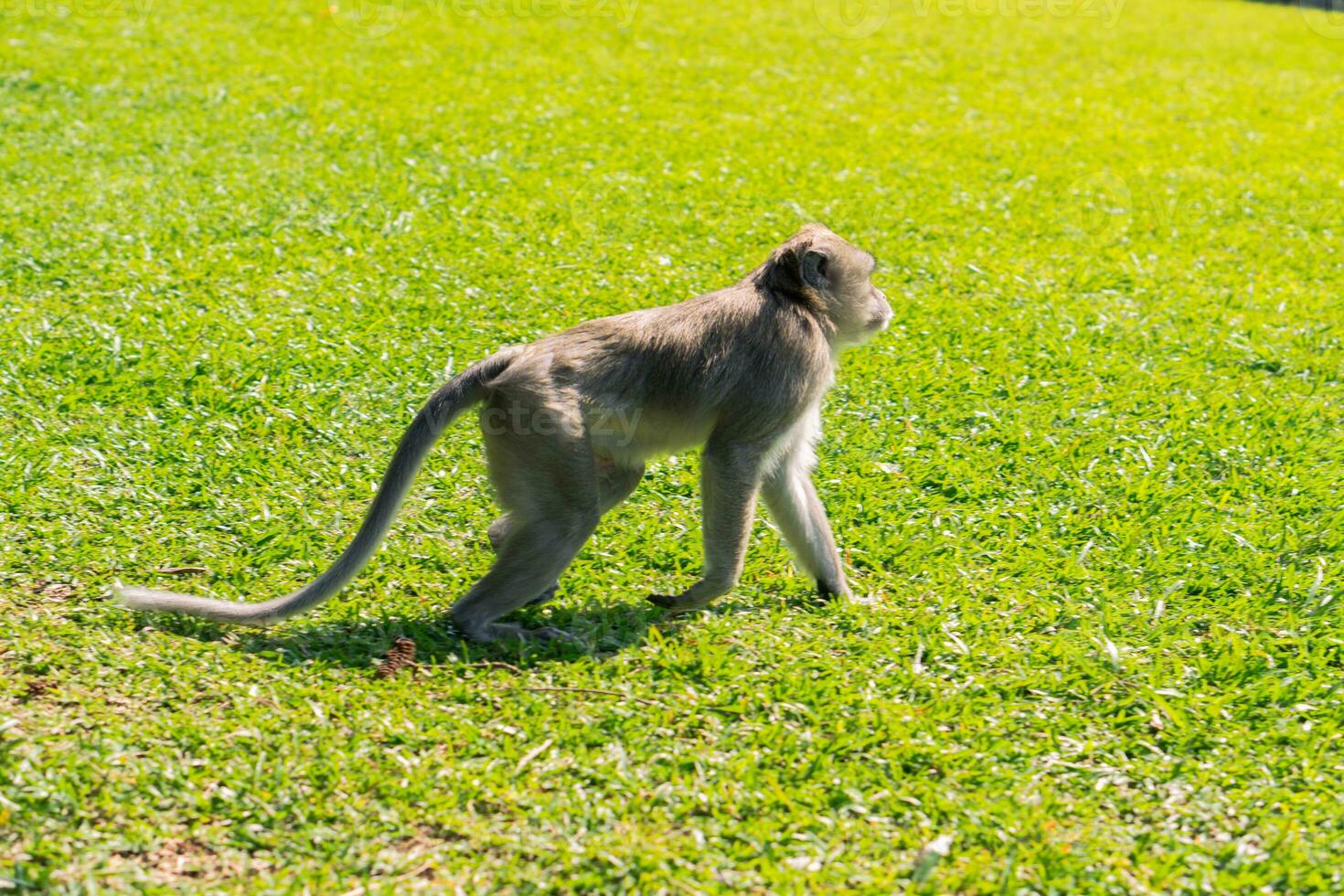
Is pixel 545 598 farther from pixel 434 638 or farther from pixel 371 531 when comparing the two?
pixel 371 531

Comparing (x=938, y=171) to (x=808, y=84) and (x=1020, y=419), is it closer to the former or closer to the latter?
(x=808, y=84)

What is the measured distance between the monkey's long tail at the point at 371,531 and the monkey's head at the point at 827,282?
1046 millimetres

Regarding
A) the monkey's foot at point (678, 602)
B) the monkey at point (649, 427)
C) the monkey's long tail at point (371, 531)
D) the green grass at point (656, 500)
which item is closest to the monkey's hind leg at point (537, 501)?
the monkey at point (649, 427)

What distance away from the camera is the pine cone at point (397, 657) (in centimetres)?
432

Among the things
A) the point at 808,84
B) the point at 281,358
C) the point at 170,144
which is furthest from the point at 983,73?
the point at 281,358

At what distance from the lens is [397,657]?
14.4 ft

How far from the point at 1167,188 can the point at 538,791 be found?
768 centimetres

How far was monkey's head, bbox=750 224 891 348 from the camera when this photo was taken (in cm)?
484

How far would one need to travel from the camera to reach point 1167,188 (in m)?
9.77

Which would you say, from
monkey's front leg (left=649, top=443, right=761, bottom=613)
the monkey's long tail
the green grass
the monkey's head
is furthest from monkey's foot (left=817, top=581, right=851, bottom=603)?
the monkey's long tail

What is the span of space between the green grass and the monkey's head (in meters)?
0.94

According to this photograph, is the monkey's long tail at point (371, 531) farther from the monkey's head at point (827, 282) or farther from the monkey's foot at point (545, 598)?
the monkey's head at point (827, 282)

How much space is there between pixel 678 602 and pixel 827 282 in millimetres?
1266

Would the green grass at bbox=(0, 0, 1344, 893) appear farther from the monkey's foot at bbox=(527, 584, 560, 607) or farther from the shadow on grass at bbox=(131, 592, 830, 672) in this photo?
the monkey's foot at bbox=(527, 584, 560, 607)
